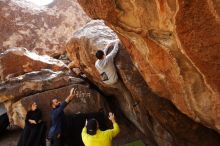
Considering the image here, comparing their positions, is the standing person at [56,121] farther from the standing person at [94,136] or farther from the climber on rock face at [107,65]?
the standing person at [94,136]

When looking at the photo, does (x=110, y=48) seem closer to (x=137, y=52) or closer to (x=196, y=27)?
(x=137, y=52)

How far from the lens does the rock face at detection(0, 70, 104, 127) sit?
39.3 ft

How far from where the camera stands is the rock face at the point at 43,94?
39.3 ft

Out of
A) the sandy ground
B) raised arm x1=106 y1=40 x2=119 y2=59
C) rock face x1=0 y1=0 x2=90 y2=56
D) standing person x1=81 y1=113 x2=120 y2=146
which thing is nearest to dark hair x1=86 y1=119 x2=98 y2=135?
standing person x1=81 y1=113 x2=120 y2=146

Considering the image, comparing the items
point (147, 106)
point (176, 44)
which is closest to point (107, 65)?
point (147, 106)

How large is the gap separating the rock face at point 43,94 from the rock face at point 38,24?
6136 mm

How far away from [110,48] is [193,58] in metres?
4.24

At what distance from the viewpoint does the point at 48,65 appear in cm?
1438

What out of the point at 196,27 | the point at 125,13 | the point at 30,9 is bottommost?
Answer: the point at 196,27

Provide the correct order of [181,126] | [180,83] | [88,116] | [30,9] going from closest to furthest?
1. [180,83]
2. [181,126]
3. [88,116]
4. [30,9]

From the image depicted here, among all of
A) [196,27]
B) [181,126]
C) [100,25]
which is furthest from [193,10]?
[100,25]

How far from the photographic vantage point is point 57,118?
955cm

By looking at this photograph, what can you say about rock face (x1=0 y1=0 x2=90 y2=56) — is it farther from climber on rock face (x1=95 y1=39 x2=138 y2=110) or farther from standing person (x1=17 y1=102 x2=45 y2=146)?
climber on rock face (x1=95 y1=39 x2=138 y2=110)

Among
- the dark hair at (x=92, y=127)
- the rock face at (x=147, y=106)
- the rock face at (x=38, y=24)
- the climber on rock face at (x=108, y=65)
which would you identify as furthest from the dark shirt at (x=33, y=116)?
the rock face at (x=38, y=24)
